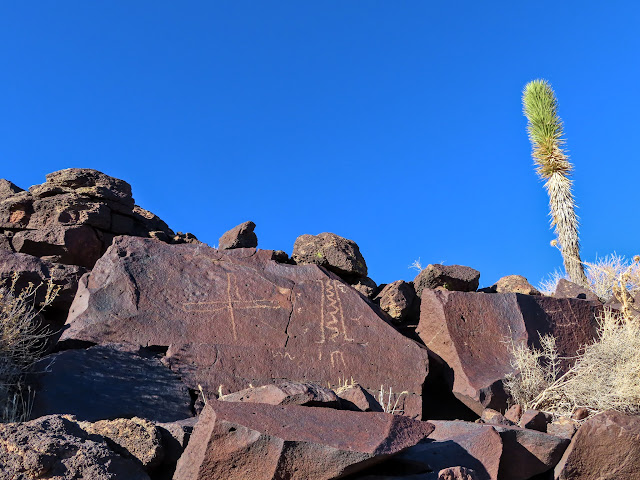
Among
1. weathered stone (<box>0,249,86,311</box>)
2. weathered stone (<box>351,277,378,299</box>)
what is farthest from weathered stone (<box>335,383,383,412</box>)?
weathered stone (<box>0,249,86,311</box>)

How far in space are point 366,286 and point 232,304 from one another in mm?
2679

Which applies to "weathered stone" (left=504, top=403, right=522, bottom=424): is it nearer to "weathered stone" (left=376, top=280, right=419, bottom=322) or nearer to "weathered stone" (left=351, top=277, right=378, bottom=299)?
"weathered stone" (left=376, top=280, right=419, bottom=322)

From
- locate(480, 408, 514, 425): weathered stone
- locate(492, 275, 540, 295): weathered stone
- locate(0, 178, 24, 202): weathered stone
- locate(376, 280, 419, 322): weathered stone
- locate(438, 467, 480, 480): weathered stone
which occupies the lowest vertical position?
locate(438, 467, 480, 480): weathered stone

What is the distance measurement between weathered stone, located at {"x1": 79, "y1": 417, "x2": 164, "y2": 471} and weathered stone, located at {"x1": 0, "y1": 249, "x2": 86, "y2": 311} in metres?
4.25

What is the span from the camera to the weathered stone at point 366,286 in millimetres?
8732

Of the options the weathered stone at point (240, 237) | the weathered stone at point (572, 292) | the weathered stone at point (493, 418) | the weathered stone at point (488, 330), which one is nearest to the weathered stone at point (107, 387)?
the weathered stone at point (493, 418)

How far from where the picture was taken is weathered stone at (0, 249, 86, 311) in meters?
7.55

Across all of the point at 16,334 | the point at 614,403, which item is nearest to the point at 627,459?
the point at 614,403

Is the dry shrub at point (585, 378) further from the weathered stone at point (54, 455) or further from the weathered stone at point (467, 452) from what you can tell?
the weathered stone at point (54, 455)

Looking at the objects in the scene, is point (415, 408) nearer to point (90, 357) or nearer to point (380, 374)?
point (380, 374)

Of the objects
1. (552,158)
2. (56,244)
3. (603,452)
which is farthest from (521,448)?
(552,158)

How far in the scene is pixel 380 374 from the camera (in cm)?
653

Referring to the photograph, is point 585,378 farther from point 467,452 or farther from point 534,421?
point 467,452

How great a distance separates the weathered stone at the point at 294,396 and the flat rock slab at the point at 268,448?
1.20 ft
